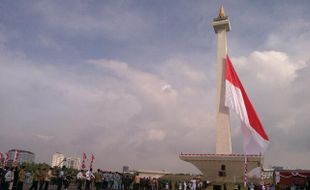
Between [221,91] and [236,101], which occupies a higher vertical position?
[221,91]

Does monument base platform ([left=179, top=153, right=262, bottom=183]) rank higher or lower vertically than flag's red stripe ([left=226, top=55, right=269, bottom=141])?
lower

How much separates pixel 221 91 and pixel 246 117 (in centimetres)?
1284

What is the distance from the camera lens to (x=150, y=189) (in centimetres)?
2992

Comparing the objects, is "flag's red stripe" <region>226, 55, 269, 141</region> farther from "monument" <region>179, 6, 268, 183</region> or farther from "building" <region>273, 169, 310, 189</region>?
"building" <region>273, 169, 310, 189</region>

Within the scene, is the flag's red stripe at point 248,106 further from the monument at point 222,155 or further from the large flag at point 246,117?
the monument at point 222,155

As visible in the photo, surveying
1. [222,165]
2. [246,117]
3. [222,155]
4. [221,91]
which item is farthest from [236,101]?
[222,165]

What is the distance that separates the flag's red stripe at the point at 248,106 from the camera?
33969 mm

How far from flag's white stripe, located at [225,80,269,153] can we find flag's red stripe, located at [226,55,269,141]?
0.32 m

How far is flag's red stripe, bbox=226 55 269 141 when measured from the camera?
111 ft

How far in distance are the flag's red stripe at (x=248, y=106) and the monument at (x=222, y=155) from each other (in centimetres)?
62

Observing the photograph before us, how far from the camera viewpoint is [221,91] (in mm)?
48125

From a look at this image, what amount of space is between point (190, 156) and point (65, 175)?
2737 cm

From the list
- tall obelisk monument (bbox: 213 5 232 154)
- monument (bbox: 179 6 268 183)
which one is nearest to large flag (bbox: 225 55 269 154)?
monument (bbox: 179 6 268 183)

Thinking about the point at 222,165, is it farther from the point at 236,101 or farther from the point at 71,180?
the point at 71,180
